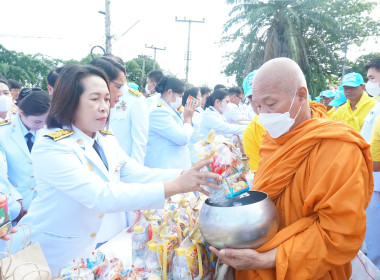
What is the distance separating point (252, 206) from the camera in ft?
5.17

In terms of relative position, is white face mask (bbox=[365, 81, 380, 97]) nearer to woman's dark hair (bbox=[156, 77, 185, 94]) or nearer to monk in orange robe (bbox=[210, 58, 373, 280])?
woman's dark hair (bbox=[156, 77, 185, 94])

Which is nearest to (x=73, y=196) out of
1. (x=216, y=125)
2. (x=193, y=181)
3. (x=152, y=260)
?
(x=152, y=260)

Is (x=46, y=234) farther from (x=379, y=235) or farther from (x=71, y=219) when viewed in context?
(x=379, y=235)

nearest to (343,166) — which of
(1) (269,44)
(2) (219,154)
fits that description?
(2) (219,154)

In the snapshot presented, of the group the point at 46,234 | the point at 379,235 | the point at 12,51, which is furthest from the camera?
the point at 12,51

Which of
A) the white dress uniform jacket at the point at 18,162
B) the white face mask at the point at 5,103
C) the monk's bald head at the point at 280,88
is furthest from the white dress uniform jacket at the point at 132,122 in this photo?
the monk's bald head at the point at 280,88

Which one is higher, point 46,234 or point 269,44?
point 269,44

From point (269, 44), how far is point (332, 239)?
83.2 feet

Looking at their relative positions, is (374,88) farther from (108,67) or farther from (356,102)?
(108,67)

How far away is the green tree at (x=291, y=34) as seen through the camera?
80.7 ft

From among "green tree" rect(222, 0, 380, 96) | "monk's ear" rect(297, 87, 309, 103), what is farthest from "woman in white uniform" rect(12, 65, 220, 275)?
"green tree" rect(222, 0, 380, 96)

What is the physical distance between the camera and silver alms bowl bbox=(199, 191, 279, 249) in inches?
61.5

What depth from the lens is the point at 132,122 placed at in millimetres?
4379

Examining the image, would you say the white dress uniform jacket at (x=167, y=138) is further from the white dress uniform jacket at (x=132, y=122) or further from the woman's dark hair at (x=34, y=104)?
the woman's dark hair at (x=34, y=104)
